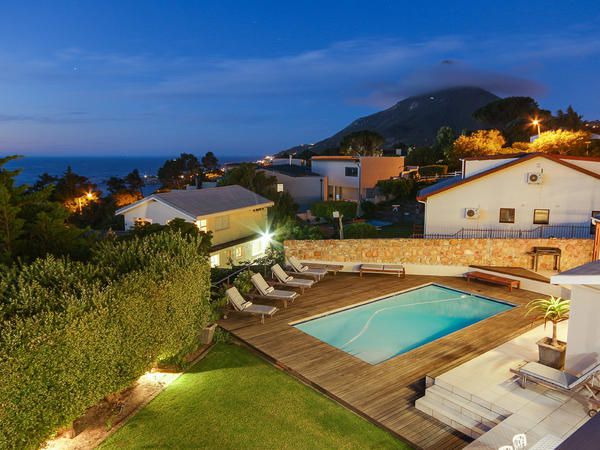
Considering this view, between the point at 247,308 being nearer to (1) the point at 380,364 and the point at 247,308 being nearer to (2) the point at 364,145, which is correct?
(1) the point at 380,364

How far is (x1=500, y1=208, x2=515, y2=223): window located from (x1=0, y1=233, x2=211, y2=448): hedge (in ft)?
50.9

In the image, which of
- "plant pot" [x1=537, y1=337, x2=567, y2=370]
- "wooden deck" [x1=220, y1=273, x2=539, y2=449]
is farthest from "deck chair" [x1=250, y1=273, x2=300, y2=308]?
"plant pot" [x1=537, y1=337, x2=567, y2=370]

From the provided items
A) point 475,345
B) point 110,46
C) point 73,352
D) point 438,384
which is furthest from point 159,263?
point 110,46

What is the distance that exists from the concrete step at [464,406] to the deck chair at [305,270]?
9062mm

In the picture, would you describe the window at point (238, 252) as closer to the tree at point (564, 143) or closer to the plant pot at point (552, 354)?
the plant pot at point (552, 354)

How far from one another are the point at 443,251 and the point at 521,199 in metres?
4.85

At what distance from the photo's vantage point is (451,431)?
7672mm

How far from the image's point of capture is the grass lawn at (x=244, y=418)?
24.2ft

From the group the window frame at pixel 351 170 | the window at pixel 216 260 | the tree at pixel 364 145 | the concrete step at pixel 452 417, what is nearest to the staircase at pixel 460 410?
the concrete step at pixel 452 417

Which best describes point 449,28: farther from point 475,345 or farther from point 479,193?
point 475,345

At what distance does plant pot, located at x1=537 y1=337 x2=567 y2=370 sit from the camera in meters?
9.02

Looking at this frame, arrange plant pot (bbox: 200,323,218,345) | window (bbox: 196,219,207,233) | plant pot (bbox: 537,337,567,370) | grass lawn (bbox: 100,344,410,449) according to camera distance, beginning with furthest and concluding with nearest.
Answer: window (bbox: 196,219,207,233) < plant pot (bbox: 200,323,218,345) < plant pot (bbox: 537,337,567,370) < grass lawn (bbox: 100,344,410,449)

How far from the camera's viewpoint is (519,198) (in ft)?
64.0

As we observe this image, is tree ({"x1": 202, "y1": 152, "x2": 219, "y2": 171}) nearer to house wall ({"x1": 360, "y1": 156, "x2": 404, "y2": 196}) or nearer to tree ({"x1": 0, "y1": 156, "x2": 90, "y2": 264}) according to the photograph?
house wall ({"x1": 360, "y1": 156, "x2": 404, "y2": 196})
